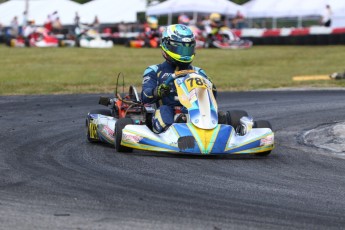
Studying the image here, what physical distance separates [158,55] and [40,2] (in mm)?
20885

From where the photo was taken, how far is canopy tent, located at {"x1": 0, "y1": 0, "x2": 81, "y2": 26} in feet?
151

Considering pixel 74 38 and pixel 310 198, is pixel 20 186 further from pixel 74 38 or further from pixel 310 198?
pixel 74 38

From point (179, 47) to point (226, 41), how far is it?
25.8m

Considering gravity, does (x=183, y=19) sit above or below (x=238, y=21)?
above

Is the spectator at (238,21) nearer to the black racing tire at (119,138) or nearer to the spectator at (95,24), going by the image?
the spectator at (95,24)

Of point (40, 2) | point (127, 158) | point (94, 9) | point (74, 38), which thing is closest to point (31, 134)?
point (127, 158)

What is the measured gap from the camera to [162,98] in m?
8.41

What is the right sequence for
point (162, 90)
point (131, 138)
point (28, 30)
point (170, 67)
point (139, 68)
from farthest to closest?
point (28, 30) → point (139, 68) → point (170, 67) → point (162, 90) → point (131, 138)

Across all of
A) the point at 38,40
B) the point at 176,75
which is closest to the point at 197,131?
the point at 176,75

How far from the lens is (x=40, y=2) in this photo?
4806 cm

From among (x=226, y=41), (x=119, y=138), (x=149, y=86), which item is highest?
(x=149, y=86)

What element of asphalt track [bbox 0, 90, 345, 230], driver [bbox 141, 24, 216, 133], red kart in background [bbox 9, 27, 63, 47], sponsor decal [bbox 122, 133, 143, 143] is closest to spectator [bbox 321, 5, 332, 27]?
red kart in background [bbox 9, 27, 63, 47]

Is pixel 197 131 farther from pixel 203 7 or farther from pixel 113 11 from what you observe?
pixel 113 11

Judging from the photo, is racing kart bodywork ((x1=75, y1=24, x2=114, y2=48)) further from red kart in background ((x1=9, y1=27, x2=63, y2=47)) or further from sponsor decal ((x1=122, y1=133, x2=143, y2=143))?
sponsor decal ((x1=122, y1=133, x2=143, y2=143))
